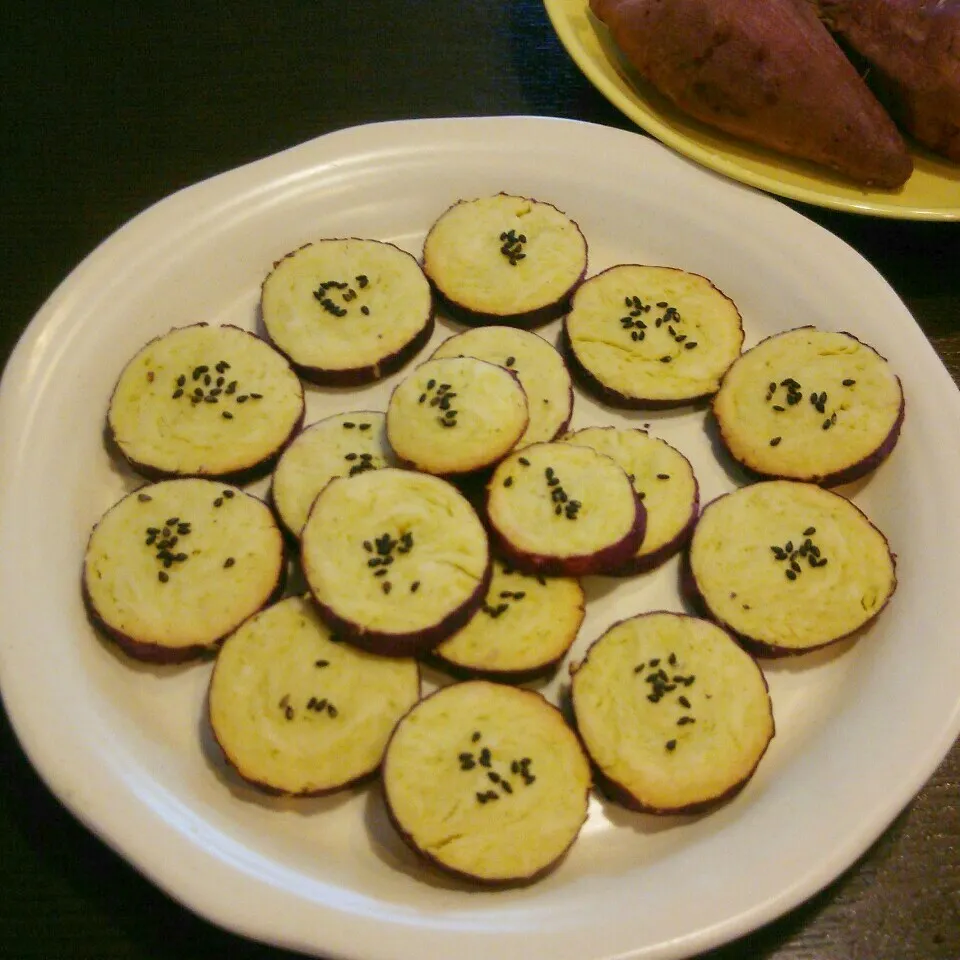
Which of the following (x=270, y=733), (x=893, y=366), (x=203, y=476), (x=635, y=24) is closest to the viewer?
(x=270, y=733)

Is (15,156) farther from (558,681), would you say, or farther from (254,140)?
(558,681)

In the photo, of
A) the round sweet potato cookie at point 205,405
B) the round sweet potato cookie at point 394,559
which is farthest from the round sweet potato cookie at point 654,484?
the round sweet potato cookie at point 205,405

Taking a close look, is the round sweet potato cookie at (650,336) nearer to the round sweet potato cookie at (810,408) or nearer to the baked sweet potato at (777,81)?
the round sweet potato cookie at (810,408)

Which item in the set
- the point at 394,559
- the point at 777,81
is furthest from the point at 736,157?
the point at 394,559

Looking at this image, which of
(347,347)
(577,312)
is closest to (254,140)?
(347,347)

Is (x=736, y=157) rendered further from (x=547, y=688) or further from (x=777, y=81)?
(x=547, y=688)
